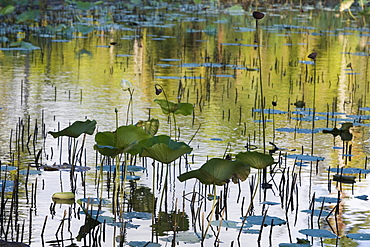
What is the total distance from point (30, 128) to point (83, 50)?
5.22m

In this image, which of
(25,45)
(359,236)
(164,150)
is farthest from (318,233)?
(25,45)

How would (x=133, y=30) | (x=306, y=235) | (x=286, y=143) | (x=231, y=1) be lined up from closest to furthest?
(x=306, y=235)
(x=286, y=143)
(x=133, y=30)
(x=231, y=1)

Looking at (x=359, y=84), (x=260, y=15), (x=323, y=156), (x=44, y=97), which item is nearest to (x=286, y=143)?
(x=323, y=156)

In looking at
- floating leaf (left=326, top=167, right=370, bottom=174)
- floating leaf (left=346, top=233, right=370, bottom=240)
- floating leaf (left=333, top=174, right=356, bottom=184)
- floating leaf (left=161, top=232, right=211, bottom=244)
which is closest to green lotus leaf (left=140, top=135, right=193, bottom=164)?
floating leaf (left=161, top=232, right=211, bottom=244)

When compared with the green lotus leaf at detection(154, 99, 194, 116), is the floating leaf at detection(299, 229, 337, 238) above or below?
below

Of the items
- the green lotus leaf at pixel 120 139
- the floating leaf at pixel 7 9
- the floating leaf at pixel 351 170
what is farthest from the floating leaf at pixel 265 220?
the floating leaf at pixel 7 9

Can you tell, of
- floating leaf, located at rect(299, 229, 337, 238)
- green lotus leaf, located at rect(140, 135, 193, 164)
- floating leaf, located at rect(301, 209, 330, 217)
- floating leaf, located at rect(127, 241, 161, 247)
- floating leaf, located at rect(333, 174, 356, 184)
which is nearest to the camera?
floating leaf, located at rect(127, 241, 161, 247)

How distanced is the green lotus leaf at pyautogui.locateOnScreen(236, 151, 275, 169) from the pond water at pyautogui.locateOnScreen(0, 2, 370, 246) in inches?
9.4

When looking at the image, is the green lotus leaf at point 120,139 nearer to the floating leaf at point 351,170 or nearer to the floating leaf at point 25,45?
the floating leaf at point 351,170

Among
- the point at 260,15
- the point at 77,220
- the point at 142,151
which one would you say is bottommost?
the point at 77,220

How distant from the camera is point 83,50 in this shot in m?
10.9

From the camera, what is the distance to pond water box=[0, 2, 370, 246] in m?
3.60

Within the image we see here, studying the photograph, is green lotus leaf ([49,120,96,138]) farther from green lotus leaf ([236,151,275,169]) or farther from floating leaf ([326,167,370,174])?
floating leaf ([326,167,370,174])

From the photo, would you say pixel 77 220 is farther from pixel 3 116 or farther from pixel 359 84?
pixel 359 84
